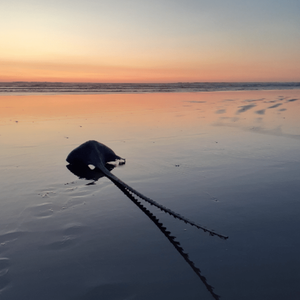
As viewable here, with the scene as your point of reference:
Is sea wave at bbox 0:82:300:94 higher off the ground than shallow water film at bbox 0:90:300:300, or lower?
higher

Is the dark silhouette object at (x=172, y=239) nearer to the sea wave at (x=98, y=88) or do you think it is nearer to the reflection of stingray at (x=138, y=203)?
the reflection of stingray at (x=138, y=203)

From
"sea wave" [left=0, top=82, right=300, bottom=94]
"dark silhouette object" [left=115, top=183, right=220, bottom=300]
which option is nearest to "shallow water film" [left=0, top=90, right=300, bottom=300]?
"dark silhouette object" [left=115, top=183, right=220, bottom=300]

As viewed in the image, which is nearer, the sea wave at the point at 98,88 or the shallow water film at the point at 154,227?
the shallow water film at the point at 154,227

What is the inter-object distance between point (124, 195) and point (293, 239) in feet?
7.95

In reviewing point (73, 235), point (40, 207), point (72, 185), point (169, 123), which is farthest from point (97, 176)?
point (169, 123)

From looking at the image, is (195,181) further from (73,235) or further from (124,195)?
(73,235)

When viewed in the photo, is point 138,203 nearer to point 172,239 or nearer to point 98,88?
point 172,239

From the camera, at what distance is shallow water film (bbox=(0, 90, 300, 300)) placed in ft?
7.77

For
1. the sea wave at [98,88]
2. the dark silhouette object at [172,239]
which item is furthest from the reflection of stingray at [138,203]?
the sea wave at [98,88]

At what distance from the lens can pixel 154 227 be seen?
3.33m

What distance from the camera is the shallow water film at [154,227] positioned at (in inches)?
93.2

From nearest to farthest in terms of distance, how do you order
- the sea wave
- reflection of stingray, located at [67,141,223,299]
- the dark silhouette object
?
the dark silhouette object → reflection of stingray, located at [67,141,223,299] → the sea wave

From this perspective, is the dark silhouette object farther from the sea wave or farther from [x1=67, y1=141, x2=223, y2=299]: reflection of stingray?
the sea wave

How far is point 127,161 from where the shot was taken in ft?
20.2
